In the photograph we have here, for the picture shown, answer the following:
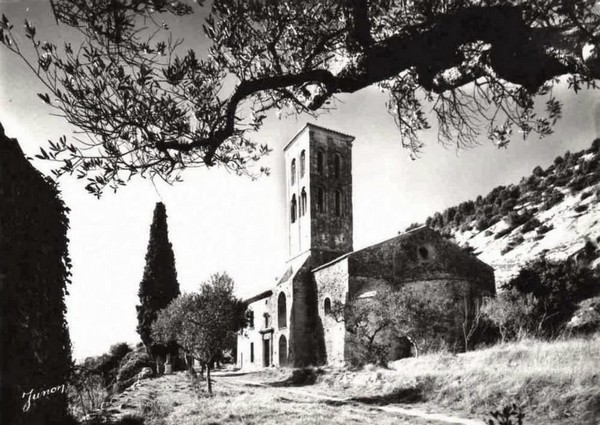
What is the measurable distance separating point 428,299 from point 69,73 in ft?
67.3

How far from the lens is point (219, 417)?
376 inches

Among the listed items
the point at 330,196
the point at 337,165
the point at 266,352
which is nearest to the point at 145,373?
the point at 266,352

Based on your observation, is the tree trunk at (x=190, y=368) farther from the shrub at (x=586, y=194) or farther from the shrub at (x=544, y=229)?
the shrub at (x=586, y=194)

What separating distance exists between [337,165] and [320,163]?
63.0 inches

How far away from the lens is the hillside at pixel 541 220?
31812mm

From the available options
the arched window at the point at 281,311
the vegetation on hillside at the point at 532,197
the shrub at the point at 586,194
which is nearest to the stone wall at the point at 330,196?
the arched window at the point at 281,311

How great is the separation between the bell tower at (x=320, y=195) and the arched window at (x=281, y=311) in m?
3.42

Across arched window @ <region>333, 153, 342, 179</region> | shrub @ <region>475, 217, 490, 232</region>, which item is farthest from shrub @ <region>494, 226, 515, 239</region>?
arched window @ <region>333, 153, 342, 179</region>

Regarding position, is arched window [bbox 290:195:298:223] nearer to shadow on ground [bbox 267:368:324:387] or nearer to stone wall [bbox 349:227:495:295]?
stone wall [bbox 349:227:495:295]

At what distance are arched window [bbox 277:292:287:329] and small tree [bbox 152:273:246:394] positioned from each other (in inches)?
310

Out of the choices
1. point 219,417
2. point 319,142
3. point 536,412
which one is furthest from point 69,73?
point 319,142

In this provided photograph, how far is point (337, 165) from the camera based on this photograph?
115 feet

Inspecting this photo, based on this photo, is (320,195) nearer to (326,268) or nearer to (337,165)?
(337,165)

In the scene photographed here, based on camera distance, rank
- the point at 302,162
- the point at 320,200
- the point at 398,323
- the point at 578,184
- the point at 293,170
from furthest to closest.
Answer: the point at 578,184, the point at 293,170, the point at 302,162, the point at 320,200, the point at 398,323
